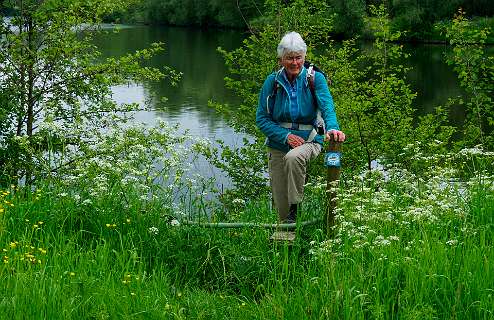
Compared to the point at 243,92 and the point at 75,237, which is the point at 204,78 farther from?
the point at 75,237

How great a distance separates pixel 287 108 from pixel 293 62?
38 centimetres

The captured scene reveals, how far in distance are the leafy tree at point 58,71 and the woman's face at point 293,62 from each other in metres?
4.03

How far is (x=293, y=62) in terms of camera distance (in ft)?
19.3

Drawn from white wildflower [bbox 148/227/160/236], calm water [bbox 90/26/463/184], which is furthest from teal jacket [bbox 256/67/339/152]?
calm water [bbox 90/26/463/184]

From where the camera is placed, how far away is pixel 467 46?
10.2 metres

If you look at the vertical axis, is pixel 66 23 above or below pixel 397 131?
above

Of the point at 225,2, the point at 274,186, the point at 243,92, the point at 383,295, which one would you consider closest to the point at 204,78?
the point at 243,92

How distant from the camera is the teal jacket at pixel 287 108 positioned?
5.96m

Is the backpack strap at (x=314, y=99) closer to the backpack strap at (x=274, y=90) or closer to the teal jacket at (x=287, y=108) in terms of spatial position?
the teal jacket at (x=287, y=108)

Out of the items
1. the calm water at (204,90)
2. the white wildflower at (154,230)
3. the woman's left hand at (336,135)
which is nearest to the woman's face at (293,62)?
the woman's left hand at (336,135)

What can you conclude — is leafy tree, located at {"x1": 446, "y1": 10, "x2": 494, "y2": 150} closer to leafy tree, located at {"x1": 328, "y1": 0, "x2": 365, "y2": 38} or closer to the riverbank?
the riverbank

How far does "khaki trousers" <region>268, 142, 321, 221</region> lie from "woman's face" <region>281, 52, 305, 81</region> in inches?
22.5

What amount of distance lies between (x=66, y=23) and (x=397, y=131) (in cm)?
457

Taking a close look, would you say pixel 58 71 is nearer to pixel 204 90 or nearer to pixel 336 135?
pixel 336 135
